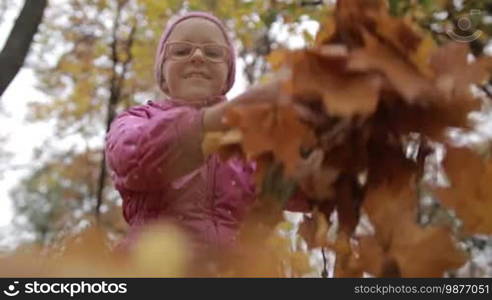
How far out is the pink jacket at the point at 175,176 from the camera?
101 cm

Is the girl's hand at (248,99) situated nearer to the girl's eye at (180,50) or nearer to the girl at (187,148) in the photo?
the girl at (187,148)

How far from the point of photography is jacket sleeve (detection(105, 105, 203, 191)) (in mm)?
1001

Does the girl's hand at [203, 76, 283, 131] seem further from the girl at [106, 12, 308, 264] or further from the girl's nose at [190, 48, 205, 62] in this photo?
the girl's nose at [190, 48, 205, 62]

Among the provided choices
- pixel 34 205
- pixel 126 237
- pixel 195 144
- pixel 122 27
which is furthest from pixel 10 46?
pixel 34 205

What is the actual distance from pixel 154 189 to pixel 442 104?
508 millimetres

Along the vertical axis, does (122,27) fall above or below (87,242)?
above

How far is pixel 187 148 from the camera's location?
1.00 m

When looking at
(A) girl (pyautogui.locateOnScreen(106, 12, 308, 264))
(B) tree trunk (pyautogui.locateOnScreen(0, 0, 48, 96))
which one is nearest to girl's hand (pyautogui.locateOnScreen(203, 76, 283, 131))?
(A) girl (pyautogui.locateOnScreen(106, 12, 308, 264))

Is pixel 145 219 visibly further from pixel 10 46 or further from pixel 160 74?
pixel 10 46

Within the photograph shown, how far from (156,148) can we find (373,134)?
338 mm

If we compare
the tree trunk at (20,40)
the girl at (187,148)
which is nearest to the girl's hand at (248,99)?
the girl at (187,148)

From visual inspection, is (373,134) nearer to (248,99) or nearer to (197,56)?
(248,99)

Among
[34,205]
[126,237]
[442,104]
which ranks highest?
[442,104]

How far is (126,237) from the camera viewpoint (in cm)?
122
